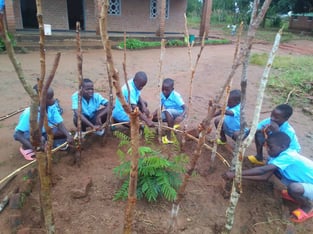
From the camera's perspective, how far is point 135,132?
1.33 metres

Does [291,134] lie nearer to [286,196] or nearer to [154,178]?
[286,196]

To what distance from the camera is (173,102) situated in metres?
3.96

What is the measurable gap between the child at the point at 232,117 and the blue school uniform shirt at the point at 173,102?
59cm

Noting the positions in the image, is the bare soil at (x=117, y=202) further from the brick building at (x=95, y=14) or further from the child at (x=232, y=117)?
the brick building at (x=95, y=14)

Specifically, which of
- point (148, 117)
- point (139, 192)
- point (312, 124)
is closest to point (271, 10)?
point (312, 124)

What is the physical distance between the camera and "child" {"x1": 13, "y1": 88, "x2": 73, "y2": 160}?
9.60 feet

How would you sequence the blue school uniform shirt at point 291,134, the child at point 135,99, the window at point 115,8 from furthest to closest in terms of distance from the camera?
the window at point 115,8
the child at point 135,99
the blue school uniform shirt at point 291,134

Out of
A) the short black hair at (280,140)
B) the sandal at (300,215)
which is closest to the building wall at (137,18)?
the short black hair at (280,140)

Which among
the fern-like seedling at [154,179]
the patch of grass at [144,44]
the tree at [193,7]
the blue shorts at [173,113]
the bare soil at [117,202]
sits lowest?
the bare soil at [117,202]

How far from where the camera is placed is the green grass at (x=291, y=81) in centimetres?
617

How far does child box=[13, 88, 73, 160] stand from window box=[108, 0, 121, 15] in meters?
11.8

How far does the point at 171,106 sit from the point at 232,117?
0.91 metres

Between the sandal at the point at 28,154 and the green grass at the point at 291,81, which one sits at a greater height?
the green grass at the point at 291,81

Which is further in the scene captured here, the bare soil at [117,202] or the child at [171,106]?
the child at [171,106]
